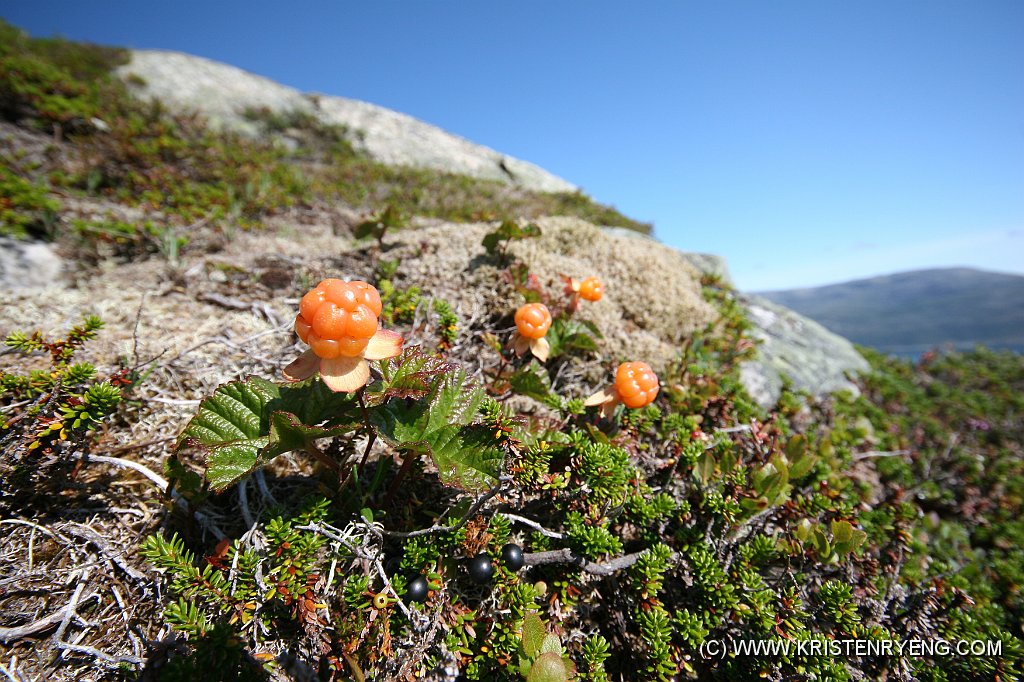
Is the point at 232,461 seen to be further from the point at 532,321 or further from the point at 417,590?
the point at 532,321

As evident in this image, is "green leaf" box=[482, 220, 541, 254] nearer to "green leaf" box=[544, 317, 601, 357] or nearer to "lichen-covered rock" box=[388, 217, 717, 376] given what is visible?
"lichen-covered rock" box=[388, 217, 717, 376]

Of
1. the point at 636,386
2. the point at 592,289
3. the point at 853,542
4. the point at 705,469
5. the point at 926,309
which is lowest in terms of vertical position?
the point at 926,309

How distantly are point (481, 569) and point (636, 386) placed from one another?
1.11 m

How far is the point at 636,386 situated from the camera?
6.77 ft

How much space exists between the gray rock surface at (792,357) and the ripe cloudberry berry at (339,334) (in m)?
3.42

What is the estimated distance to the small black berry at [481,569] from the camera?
5.37 ft

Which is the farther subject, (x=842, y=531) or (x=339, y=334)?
(x=842, y=531)

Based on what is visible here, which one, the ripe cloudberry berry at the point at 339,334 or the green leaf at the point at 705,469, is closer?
the ripe cloudberry berry at the point at 339,334

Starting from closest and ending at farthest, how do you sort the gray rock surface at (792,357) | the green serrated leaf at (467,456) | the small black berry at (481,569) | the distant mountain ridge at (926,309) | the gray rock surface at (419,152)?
the green serrated leaf at (467,456)
the small black berry at (481,569)
the gray rock surface at (792,357)
the gray rock surface at (419,152)
the distant mountain ridge at (926,309)

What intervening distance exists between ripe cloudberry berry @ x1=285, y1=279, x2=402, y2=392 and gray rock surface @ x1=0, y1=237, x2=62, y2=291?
332 centimetres

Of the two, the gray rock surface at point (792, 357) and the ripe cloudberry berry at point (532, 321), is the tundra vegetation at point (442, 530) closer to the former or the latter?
the ripe cloudberry berry at point (532, 321)

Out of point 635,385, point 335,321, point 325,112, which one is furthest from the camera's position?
point 325,112

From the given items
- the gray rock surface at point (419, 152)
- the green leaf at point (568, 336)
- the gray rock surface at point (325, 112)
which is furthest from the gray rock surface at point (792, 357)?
the gray rock surface at point (325, 112)

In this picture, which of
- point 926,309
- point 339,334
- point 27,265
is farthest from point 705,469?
point 926,309
